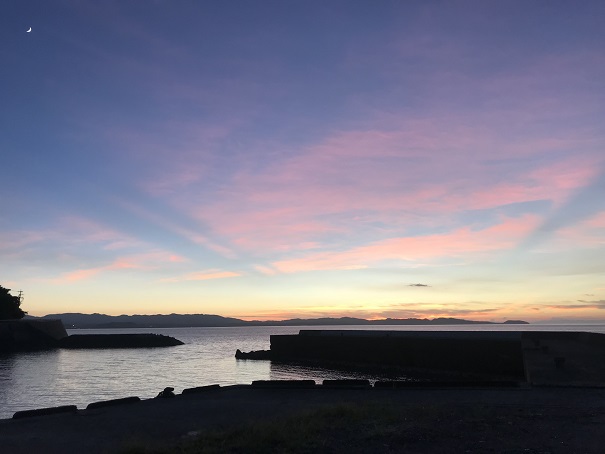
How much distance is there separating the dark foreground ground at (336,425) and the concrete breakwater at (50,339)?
9723 centimetres

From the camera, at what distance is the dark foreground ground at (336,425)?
1175 centimetres

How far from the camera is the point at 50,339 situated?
110000 mm

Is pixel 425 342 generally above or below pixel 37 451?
above

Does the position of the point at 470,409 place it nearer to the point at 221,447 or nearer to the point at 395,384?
the point at 395,384

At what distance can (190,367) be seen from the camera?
7075 centimetres

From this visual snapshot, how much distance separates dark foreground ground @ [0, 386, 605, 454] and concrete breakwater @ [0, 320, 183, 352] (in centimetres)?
9723

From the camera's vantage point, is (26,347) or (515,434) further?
(26,347)

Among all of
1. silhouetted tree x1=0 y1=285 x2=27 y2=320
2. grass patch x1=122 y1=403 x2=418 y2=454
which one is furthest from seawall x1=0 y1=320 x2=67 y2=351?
grass patch x1=122 y1=403 x2=418 y2=454

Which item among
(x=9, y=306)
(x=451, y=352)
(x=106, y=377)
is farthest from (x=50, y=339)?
(x=451, y=352)

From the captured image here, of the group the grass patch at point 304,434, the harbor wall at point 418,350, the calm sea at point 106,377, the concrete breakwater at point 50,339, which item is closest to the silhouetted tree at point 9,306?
the concrete breakwater at point 50,339

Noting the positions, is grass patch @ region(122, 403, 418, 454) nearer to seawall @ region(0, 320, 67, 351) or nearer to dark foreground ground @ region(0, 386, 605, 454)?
dark foreground ground @ region(0, 386, 605, 454)

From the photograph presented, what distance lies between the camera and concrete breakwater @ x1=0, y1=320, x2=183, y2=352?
101 m

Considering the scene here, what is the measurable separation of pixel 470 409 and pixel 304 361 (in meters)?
56.0

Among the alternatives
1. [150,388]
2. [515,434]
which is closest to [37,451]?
[515,434]
